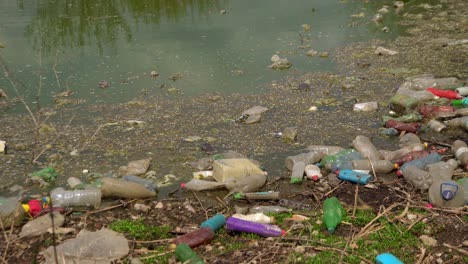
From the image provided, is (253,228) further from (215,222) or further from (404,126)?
(404,126)

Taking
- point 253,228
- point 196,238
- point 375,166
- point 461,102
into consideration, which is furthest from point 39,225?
point 461,102

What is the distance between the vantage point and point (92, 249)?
3107 millimetres

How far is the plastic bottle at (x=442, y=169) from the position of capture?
13.0 feet

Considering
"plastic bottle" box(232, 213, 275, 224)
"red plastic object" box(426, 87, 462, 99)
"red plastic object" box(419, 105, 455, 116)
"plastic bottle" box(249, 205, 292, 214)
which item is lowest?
"plastic bottle" box(249, 205, 292, 214)

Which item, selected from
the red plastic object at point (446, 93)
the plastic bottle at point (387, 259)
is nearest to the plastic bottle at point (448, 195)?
the plastic bottle at point (387, 259)

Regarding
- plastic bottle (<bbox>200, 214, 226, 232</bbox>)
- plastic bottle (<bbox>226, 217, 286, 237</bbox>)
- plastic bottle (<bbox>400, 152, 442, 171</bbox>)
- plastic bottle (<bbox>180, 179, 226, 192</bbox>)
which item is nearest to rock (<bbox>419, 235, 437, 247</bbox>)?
plastic bottle (<bbox>226, 217, 286, 237</bbox>)

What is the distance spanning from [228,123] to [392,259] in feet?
8.95

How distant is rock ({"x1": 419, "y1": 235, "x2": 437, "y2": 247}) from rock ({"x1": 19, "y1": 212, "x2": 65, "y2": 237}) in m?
2.33

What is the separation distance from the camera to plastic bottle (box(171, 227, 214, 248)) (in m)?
3.24

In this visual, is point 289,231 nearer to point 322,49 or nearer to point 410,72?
point 410,72

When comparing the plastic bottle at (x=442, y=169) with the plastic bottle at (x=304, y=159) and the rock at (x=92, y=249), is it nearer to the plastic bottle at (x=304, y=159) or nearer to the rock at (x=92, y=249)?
the plastic bottle at (x=304, y=159)

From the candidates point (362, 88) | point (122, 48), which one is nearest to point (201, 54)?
point (122, 48)

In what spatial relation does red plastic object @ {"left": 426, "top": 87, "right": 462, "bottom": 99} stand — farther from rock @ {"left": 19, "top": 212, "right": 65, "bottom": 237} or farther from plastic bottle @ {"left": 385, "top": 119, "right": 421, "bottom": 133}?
rock @ {"left": 19, "top": 212, "right": 65, "bottom": 237}

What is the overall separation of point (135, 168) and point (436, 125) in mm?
2843
